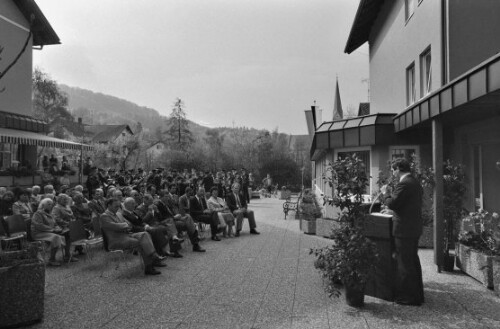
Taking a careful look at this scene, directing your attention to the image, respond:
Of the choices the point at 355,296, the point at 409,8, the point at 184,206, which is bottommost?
the point at 355,296

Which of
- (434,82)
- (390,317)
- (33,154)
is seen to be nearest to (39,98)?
(33,154)

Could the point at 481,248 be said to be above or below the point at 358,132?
below

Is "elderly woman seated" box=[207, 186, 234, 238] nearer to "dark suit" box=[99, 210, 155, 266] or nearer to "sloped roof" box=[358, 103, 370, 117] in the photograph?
"dark suit" box=[99, 210, 155, 266]

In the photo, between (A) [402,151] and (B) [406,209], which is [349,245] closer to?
(B) [406,209]

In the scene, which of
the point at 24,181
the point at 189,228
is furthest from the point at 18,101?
the point at 189,228

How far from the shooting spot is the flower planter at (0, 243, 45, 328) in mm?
4473

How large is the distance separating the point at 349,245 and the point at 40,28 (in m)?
23.2

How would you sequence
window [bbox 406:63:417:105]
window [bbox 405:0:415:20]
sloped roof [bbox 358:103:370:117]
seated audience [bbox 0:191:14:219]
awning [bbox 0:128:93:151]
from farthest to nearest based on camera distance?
sloped roof [bbox 358:103:370:117] → awning [bbox 0:128:93:151] → window [bbox 406:63:417:105] → window [bbox 405:0:415:20] → seated audience [bbox 0:191:14:219]

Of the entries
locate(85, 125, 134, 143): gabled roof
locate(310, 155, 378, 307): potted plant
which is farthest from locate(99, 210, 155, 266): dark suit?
locate(85, 125, 134, 143): gabled roof

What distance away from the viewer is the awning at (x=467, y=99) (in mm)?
5502

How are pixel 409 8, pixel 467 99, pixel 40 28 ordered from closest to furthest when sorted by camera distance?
1. pixel 467 99
2. pixel 409 8
3. pixel 40 28

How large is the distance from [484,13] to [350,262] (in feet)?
27.1

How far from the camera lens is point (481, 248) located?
677cm

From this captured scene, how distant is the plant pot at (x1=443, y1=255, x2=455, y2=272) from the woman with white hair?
7.01 metres
